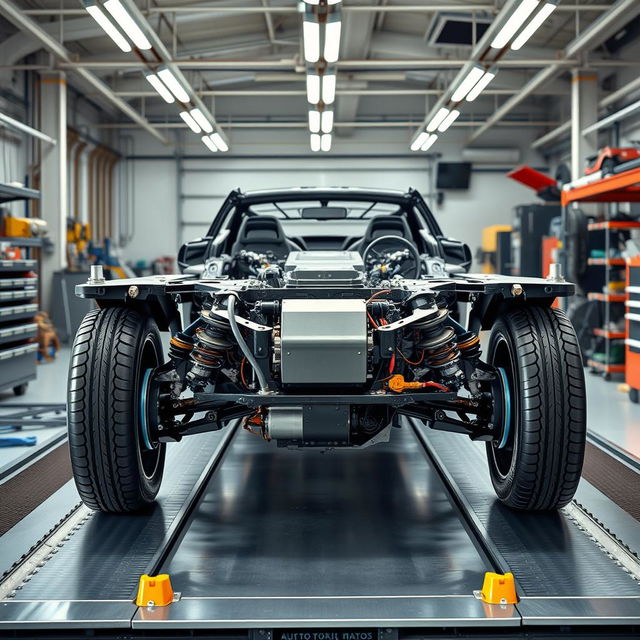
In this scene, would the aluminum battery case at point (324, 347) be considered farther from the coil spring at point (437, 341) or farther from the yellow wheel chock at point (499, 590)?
the yellow wheel chock at point (499, 590)

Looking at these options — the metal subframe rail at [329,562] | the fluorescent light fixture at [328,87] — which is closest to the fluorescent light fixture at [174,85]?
the fluorescent light fixture at [328,87]

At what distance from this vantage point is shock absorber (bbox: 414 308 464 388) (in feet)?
9.13

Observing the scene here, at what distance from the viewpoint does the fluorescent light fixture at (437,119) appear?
10430mm

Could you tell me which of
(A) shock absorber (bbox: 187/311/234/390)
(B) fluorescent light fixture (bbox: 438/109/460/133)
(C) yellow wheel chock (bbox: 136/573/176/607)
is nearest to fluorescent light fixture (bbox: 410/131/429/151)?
(B) fluorescent light fixture (bbox: 438/109/460/133)

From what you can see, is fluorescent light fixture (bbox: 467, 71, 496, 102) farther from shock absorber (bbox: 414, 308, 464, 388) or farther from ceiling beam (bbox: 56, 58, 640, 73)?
shock absorber (bbox: 414, 308, 464, 388)

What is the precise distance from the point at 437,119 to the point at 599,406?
619 cm

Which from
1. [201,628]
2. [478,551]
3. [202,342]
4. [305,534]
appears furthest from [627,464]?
[201,628]

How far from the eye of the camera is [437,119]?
10969 mm

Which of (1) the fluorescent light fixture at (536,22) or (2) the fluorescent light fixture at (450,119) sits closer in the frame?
(1) the fluorescent light fixture at (536,22)

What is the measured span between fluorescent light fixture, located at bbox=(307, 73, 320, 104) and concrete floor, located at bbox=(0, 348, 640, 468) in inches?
175

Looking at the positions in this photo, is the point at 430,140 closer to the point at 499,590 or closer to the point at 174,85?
the point at 174,85

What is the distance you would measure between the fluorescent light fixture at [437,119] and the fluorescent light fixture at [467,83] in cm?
65

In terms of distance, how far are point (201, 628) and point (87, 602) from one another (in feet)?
1.31

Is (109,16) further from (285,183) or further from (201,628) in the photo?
(285,183)
